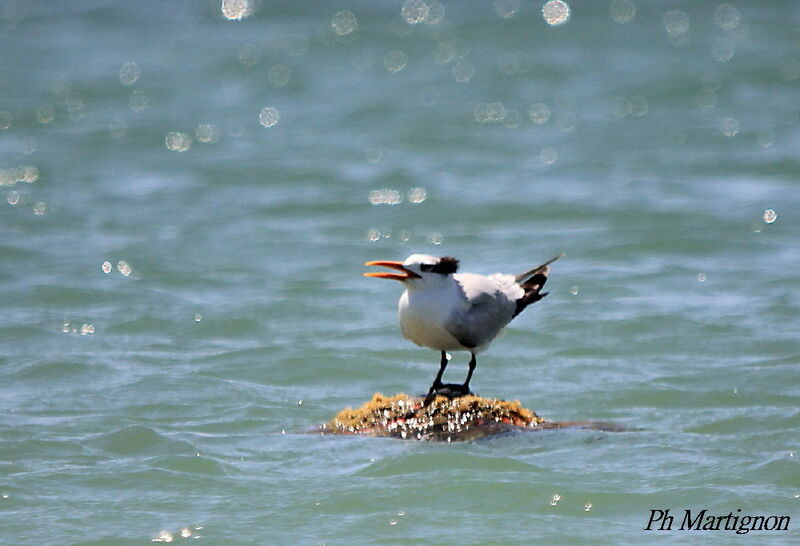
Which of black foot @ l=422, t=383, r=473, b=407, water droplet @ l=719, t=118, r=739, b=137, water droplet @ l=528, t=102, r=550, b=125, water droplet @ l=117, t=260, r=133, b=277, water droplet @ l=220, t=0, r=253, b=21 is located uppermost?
water droplet @ l=220, t=0, r=253, b=21

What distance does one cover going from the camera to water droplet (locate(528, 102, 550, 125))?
56.9 ft

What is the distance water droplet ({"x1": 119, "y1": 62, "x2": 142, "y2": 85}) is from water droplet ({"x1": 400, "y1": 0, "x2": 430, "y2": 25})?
16.4 feet

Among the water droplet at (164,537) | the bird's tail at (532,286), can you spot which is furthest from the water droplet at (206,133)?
the water droplet at (164,537)

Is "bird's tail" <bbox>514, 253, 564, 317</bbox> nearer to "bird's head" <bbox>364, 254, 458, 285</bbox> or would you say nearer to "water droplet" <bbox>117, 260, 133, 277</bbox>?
"bird's head" <bbox>364, 254, 458, 285</bbox>

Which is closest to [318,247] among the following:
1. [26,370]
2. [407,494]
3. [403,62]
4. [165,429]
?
[26,370]

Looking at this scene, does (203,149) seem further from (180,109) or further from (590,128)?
(590,128)

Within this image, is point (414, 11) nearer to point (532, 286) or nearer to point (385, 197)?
point (385, 197)

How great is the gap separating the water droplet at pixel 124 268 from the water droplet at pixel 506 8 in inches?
453

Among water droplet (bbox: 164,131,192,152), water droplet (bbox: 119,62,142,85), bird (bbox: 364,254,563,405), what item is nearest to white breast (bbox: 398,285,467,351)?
bird (bbox: 364,254,563,405)

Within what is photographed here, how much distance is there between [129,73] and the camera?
19.1 meters

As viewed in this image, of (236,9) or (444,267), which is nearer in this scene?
(444,267)

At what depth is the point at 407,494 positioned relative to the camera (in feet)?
20.5

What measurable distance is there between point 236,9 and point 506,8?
4944 mm

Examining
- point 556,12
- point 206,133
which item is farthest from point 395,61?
point 206,133
